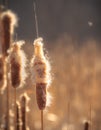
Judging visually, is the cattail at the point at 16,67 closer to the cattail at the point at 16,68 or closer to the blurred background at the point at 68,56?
the cattail at the point at 16,68

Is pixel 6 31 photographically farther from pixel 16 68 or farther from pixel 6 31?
pixel 16 68

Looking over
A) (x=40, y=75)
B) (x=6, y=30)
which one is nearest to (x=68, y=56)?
(x=6, y=30)

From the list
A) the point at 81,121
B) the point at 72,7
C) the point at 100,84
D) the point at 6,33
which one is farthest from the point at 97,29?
the point at 6,33

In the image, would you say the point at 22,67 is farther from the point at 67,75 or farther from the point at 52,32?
the point at 52,32

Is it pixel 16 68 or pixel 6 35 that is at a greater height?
pixel 6 35

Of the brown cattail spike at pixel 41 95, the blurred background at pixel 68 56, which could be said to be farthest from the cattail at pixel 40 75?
the blurred background at pixel 68 56
